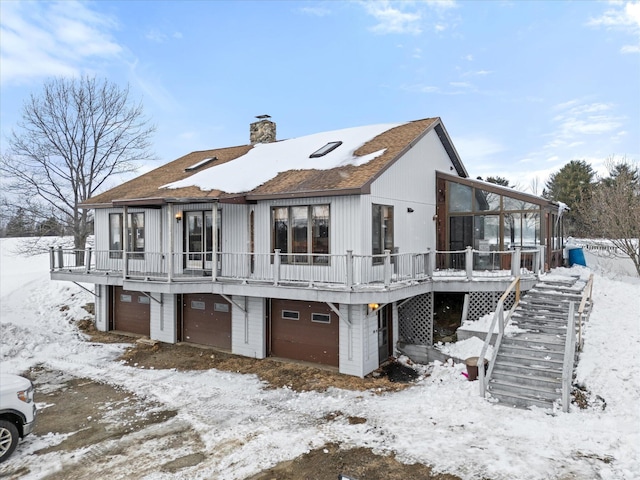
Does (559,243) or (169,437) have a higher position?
(559,243)

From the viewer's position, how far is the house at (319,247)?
11539 mm

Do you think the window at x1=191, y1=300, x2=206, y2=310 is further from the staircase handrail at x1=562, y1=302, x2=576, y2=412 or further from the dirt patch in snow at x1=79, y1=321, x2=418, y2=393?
the staircase handrail at x1=562, y1=302, x2=576, y2=412

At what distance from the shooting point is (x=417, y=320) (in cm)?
1334

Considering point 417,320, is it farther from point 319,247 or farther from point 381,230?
point 319,247

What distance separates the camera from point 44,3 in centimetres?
1391

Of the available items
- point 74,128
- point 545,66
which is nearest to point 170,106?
point 74,128

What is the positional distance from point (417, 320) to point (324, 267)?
4.03 m

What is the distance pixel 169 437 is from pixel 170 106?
70.4 ft

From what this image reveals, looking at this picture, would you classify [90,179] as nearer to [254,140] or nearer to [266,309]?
[254,140]

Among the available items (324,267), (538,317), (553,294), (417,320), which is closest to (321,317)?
(324,267)

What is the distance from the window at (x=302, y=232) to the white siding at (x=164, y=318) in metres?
5.22

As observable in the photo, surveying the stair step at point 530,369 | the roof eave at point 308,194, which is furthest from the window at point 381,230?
the stair step at point 530,369

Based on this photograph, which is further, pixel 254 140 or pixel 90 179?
pixel 90 179

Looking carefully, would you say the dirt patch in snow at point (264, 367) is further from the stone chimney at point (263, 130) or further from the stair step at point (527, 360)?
the stone chimney at point (263, 130)
